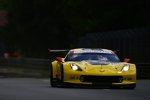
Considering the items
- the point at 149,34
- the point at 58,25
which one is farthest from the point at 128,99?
the point at 58,25

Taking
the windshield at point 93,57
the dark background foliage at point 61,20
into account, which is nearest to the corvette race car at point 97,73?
the windshield at point 93,57

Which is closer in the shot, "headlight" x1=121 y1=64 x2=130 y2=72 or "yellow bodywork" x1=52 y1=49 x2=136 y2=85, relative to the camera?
"yellow bodywork" x1=52 y1=49 x2=136 y2=85

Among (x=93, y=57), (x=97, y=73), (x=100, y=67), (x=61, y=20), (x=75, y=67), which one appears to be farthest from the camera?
(x=61, y=20)

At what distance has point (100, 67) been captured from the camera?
20797mm

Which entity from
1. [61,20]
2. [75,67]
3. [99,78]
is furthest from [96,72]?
[61,20]

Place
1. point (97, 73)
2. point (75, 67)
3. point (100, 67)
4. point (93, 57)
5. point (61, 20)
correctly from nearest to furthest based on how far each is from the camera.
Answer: point (97, 73), point (100, 67), point (75, 67), point (93, 57), point (61, 20)

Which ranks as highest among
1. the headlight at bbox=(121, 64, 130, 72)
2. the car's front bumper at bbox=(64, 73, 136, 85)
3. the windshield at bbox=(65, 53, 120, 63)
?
the windshield at bbox=(65, 53, 120, 63)

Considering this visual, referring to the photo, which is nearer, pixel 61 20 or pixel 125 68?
pixel 125 68

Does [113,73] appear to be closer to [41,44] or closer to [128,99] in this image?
[128,99]

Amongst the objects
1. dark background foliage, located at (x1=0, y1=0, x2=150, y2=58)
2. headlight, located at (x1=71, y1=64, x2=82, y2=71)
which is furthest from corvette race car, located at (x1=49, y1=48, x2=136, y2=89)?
dark background foliage, located at (x1=0, y1=0, x2=150, y2=58)

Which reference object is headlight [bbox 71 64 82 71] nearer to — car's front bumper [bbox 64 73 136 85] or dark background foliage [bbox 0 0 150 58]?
car's front bumper [bbox 64 73 136 85]

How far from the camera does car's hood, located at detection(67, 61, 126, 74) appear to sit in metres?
20.7

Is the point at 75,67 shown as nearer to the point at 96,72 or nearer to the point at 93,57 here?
the point at 96,72

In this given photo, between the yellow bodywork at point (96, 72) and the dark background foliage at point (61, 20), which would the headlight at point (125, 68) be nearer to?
the yellow bodywork at point (96, 72)
